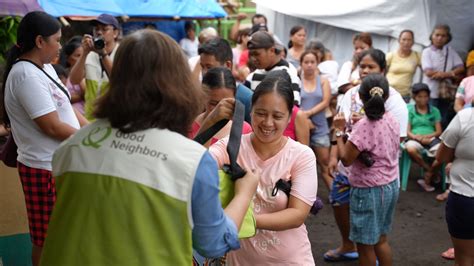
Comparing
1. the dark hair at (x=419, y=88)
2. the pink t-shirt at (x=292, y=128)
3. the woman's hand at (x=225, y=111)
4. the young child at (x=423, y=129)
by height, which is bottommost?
the young child at (x=423, y=129)

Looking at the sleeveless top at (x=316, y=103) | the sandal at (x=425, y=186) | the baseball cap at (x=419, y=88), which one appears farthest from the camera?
the baseball cap at (x=419, y=88)

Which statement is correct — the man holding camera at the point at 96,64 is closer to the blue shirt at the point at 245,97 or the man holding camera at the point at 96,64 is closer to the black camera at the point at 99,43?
the black camera at the point at 99,43

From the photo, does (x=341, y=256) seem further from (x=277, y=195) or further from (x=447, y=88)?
(x=447, y=88)

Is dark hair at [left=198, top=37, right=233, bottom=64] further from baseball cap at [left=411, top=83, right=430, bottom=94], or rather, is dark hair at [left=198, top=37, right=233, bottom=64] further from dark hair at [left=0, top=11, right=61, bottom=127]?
baseball cap at [left=411, top=83, right=430, bottom=94]

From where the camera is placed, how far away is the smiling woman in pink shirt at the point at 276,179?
107 inches

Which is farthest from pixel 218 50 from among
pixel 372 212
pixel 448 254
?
pixel 448 254

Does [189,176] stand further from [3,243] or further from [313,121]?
[313,121]

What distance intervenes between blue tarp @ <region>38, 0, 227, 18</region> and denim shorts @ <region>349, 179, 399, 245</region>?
21.4 feet

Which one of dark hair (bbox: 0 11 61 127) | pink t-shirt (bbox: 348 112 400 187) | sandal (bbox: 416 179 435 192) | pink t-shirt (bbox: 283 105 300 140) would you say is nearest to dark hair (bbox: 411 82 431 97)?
sandal (bbox: 416 179 435 192)

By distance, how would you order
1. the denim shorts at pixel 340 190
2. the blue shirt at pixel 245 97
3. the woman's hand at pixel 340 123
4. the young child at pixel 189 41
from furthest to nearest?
the young child at pixel 189 41
the denim shorts at pixel 340 190
the woman's hand at pixel 340 123
the blue shirt at pixel 245 97

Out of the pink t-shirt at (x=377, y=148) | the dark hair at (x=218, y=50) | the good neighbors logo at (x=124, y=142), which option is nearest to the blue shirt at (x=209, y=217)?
the good neighbors logo at (x=124, y=142)

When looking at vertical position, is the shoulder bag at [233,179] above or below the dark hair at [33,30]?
below

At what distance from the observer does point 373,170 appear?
14.1ft

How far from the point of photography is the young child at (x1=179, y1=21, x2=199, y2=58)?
39.8 feet
